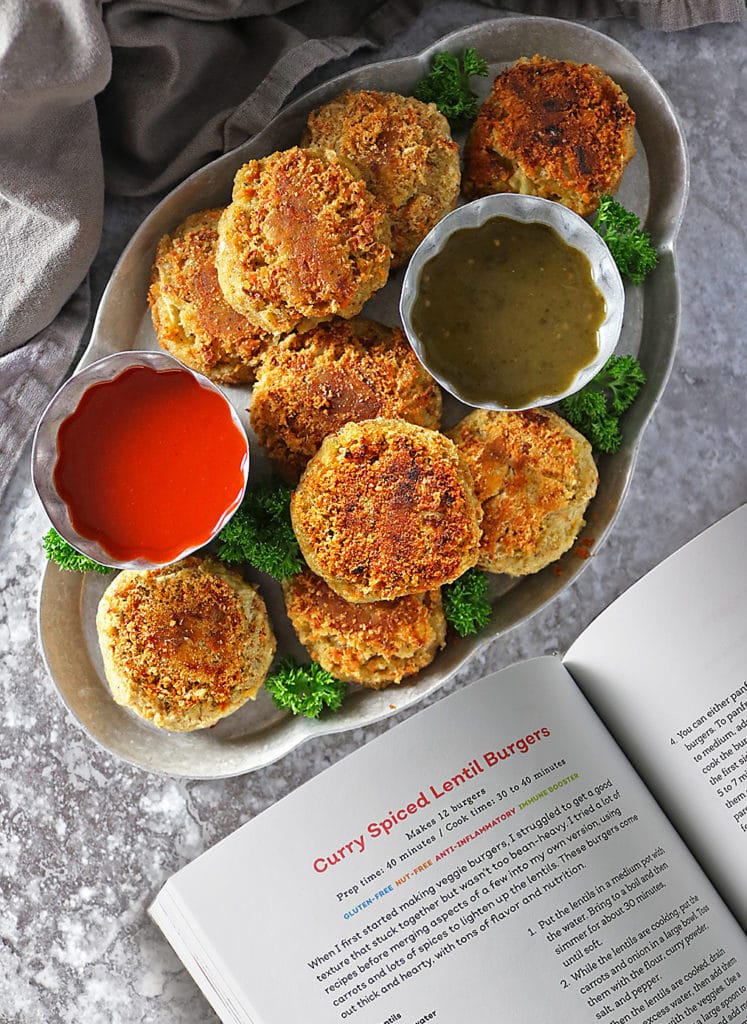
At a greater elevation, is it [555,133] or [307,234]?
[555,133]

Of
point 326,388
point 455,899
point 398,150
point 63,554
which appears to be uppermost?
point 398,150

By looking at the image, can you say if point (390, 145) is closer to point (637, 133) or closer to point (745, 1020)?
point (637, 133)

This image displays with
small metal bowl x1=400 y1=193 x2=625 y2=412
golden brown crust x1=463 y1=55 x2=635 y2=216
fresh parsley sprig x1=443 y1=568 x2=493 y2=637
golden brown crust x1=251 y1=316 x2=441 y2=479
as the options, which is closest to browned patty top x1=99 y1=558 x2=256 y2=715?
golden brown crust x1=251 y1=316 x2=441 y2=479

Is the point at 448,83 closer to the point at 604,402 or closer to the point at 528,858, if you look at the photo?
the point at 604,402

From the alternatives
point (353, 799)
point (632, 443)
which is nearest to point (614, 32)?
point (632, 443)

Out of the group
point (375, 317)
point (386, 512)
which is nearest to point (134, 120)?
point (375, 317)

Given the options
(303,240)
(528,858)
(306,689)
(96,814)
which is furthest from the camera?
(96,814)

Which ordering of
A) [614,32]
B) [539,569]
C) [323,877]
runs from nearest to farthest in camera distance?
[323,877]
[539,569]
[614,32]

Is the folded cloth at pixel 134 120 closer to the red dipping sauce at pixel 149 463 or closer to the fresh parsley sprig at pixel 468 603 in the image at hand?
the red dipping sauce at pixel 149 463
